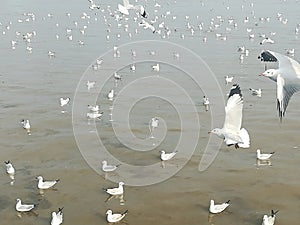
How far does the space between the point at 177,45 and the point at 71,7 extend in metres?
25.8

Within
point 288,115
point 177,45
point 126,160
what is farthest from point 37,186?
point 177,45

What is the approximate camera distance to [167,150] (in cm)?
1702

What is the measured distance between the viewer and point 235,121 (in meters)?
10.7

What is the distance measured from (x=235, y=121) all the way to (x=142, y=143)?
7169 millimetres

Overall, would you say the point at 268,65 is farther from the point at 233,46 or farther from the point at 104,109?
the point at 104,109

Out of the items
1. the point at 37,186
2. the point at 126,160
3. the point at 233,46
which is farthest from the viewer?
the point at 233,46

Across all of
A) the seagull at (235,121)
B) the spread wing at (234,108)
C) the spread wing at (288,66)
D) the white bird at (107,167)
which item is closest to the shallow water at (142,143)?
the white bird at (107,167)

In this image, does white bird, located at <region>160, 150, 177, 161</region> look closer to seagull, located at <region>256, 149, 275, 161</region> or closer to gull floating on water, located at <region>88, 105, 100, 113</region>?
seagull, located at <region>256, 149, 275, 161</region>

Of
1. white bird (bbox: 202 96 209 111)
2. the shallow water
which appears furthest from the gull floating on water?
white bird (bbox: 202 96 209 111)

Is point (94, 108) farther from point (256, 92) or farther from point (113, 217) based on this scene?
point (113, 217)

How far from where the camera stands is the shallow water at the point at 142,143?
1343cm

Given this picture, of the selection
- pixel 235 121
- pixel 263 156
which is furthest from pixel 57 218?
pixel 263 156

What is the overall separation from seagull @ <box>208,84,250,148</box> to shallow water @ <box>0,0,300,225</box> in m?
2.87

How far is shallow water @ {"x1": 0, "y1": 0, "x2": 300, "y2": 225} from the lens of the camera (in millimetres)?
13430
